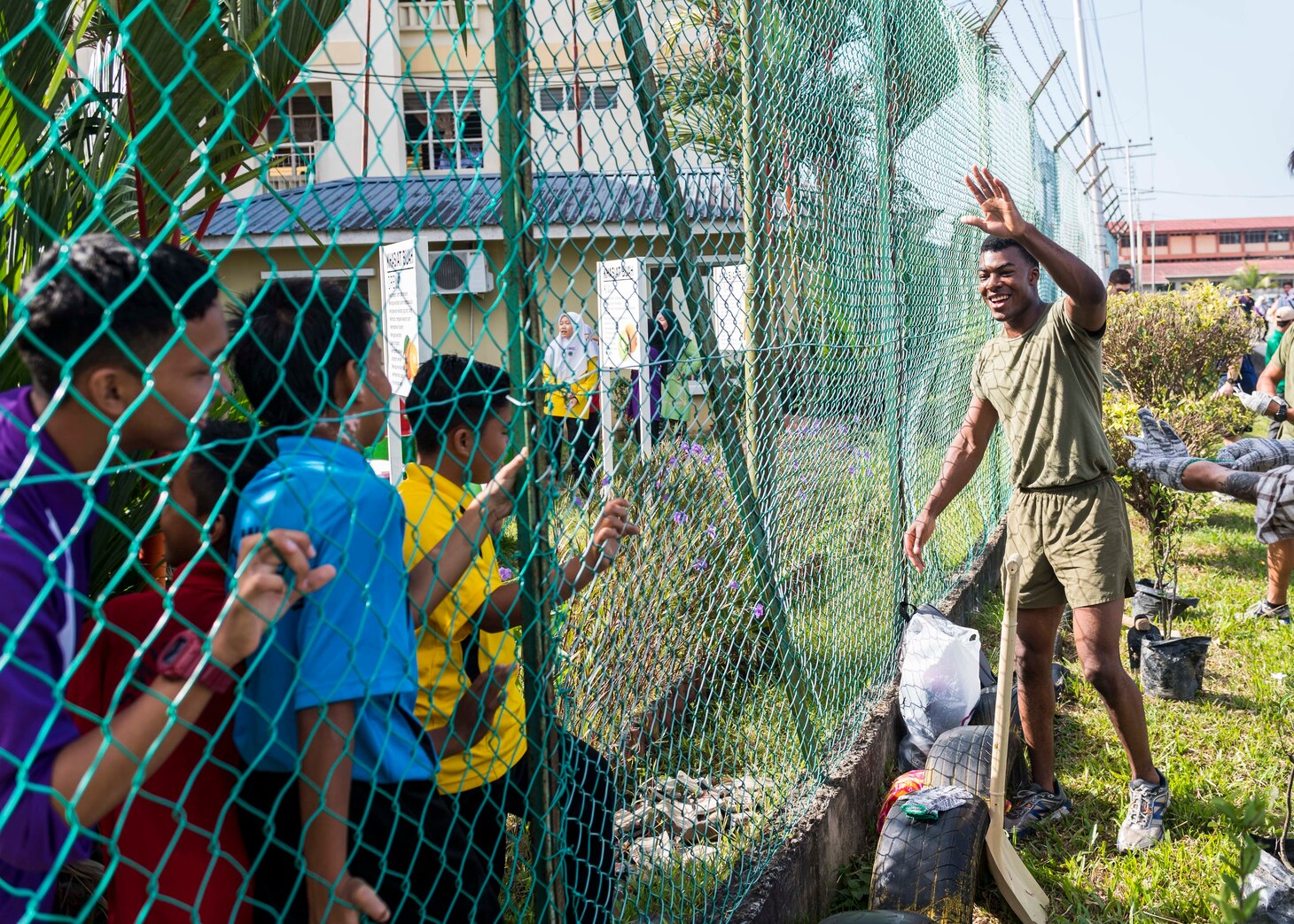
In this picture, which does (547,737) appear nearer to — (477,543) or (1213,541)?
(477,543)

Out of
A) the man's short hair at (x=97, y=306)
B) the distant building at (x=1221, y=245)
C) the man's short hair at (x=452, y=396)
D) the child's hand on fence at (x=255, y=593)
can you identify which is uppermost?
the distant building at (x=1221, y=245)

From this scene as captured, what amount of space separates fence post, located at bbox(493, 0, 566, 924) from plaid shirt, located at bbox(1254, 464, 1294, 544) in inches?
89.5

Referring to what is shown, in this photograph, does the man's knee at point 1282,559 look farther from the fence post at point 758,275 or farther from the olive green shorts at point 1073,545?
the fence post at point 758,275

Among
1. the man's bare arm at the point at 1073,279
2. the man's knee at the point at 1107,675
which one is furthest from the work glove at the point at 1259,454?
the man's knee at the point at 1107,675

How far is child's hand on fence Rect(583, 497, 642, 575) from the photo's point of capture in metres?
2.10

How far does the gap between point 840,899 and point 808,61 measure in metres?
2.75

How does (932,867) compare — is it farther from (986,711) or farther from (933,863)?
(986,711)

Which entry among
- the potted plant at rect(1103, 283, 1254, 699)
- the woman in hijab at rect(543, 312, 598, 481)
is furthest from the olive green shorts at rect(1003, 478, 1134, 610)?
the woman in hijab at rect(543, 312, 598, 481)

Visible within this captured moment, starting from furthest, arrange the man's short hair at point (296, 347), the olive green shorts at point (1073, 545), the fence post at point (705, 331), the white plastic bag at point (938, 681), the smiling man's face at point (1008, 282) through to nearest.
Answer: the white plastic bag at point (938, 681) → the smiling man's face at point (1008, 282) → the olive green shorts at point (1073, 545) → the fence post at point (705, 331) → the man's short hair at point (296, 347)

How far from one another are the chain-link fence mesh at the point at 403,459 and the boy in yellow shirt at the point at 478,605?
11 mm

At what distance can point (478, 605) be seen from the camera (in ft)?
6.75

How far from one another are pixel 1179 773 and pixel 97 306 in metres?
4.19

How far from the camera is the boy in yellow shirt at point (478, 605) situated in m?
1.96

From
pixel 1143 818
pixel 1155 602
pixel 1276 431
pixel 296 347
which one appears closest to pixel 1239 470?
pixel 1143 818
